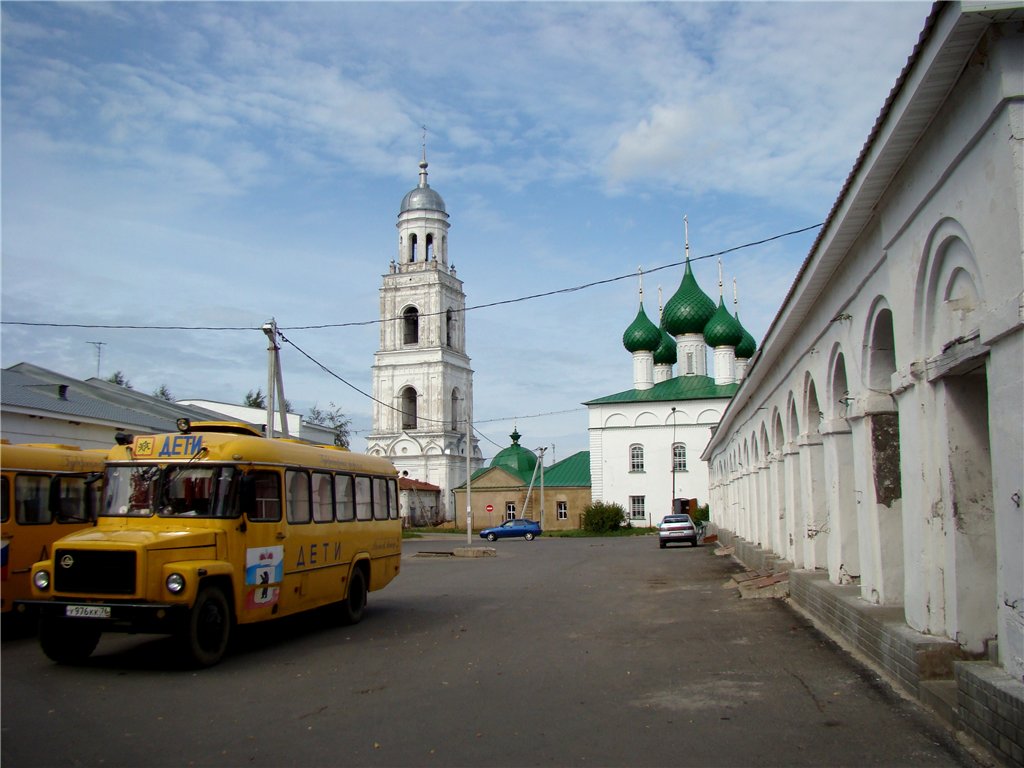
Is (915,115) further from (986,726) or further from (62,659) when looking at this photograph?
(62,659)

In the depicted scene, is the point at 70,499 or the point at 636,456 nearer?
the point at 70,499

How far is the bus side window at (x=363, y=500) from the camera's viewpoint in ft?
49.3

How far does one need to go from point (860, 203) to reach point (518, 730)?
621cm

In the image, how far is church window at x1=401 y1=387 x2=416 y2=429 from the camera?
81875 millimetres

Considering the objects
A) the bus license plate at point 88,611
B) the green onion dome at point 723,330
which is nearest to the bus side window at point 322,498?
the bus license plate at point 88,611

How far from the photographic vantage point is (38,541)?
13.4 metres

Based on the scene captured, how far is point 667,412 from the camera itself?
68.8 m

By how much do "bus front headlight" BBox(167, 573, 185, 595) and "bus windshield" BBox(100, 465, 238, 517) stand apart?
101 cm

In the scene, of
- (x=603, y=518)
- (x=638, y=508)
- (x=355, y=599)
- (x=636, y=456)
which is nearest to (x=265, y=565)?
(x=355, y=599)

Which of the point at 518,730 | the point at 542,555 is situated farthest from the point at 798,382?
the point at 542,555

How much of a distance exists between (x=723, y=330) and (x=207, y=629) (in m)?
61.7

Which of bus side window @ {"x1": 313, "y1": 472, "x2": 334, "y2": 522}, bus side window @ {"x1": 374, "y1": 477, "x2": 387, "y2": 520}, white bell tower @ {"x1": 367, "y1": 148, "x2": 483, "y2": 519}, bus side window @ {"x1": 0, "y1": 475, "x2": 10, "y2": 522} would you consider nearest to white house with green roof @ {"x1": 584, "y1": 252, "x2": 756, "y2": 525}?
white bell tower @ {"x1": 367, "y1": 148, "x2": 483, "y2": 519}

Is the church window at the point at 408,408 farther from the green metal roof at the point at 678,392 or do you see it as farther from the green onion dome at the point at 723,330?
the green onion dome at the point at 723,330

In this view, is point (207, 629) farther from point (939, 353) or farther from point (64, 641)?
point (939, 353)
